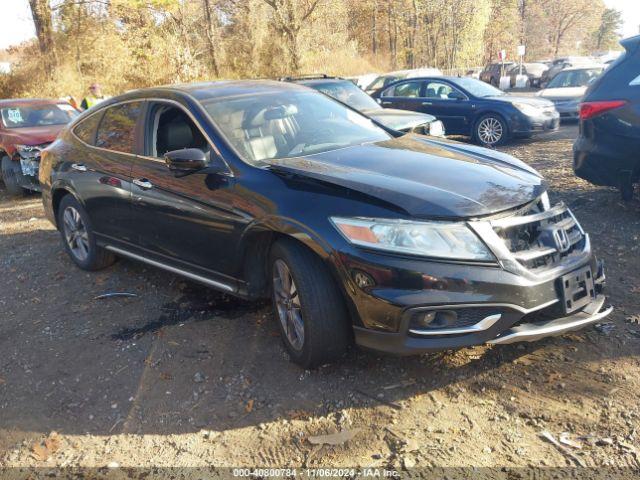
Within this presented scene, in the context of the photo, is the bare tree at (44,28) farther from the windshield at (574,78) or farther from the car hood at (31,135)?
the windshield at (574,78)

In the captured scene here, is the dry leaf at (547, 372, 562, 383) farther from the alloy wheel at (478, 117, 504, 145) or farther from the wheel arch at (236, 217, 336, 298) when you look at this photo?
the alloy wheel at (478, 117, 504, 145)

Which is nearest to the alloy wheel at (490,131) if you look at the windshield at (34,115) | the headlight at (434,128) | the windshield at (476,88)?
the windshield at (476,88)

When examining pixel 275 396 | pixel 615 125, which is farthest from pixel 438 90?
pixel 275 396

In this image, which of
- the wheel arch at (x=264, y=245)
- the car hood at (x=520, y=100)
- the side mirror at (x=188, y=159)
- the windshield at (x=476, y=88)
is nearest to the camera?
the wheel arch at (x=264, y=245)

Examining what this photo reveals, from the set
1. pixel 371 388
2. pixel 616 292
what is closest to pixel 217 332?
pixel 371 388

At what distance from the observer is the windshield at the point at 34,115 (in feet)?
33.6

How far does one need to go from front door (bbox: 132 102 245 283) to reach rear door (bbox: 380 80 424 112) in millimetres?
9169

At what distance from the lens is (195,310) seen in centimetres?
439

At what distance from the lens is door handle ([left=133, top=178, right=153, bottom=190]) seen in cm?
422

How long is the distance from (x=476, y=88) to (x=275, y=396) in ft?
35.2

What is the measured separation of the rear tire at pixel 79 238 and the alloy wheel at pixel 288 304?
2418 millimetres

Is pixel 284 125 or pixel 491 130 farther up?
pixel 284 125

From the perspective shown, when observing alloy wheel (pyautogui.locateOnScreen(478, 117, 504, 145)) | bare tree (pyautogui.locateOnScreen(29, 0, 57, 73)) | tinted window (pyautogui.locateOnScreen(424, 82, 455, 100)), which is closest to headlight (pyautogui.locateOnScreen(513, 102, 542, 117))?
alloy wheel (pyautogui.locateOnScreen(478, 117, 504, 145))

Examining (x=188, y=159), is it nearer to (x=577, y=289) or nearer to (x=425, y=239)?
(x=425, y=239)
